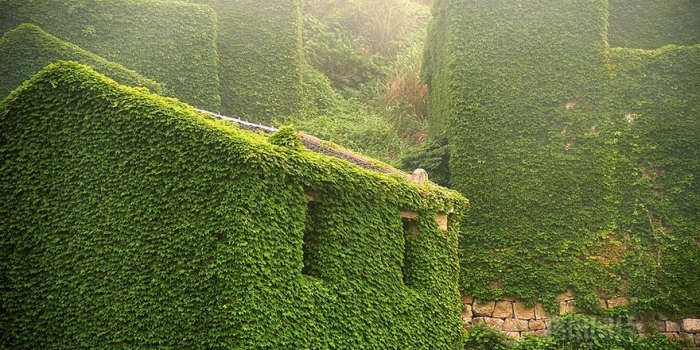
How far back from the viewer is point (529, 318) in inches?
634

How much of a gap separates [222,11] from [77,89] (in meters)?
12.9

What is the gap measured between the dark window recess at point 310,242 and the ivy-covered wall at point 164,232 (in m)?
0.02

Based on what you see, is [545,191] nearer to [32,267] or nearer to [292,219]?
[292,219]

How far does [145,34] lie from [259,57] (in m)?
4.08

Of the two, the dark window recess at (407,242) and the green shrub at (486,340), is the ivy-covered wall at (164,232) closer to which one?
the dark window recess at (407,242)

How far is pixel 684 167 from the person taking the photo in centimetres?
1667

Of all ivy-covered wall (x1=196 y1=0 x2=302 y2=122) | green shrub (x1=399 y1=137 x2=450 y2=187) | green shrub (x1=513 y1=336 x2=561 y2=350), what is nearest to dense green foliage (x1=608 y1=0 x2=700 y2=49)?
green shrub (x1=399 y1=137 x2=450 y2=187)

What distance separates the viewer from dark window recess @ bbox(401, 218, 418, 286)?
1310 cm

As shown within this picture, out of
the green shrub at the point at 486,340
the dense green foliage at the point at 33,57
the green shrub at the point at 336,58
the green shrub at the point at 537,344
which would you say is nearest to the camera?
the green shrub at the point at 537,344

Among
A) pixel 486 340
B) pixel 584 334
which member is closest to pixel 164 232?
pixel 486 340

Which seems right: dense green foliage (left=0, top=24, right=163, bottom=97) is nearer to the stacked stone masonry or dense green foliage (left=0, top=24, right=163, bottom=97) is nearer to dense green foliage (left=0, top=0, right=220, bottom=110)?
dense green foliage (left=0, top=0, right=220, bottom=110)

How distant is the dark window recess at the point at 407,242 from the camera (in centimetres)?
1310

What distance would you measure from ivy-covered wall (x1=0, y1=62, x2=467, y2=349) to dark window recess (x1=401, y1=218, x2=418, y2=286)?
4.10 ft

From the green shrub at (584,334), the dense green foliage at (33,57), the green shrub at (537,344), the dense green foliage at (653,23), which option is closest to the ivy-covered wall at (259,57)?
the dense green foliage at (33,57)
